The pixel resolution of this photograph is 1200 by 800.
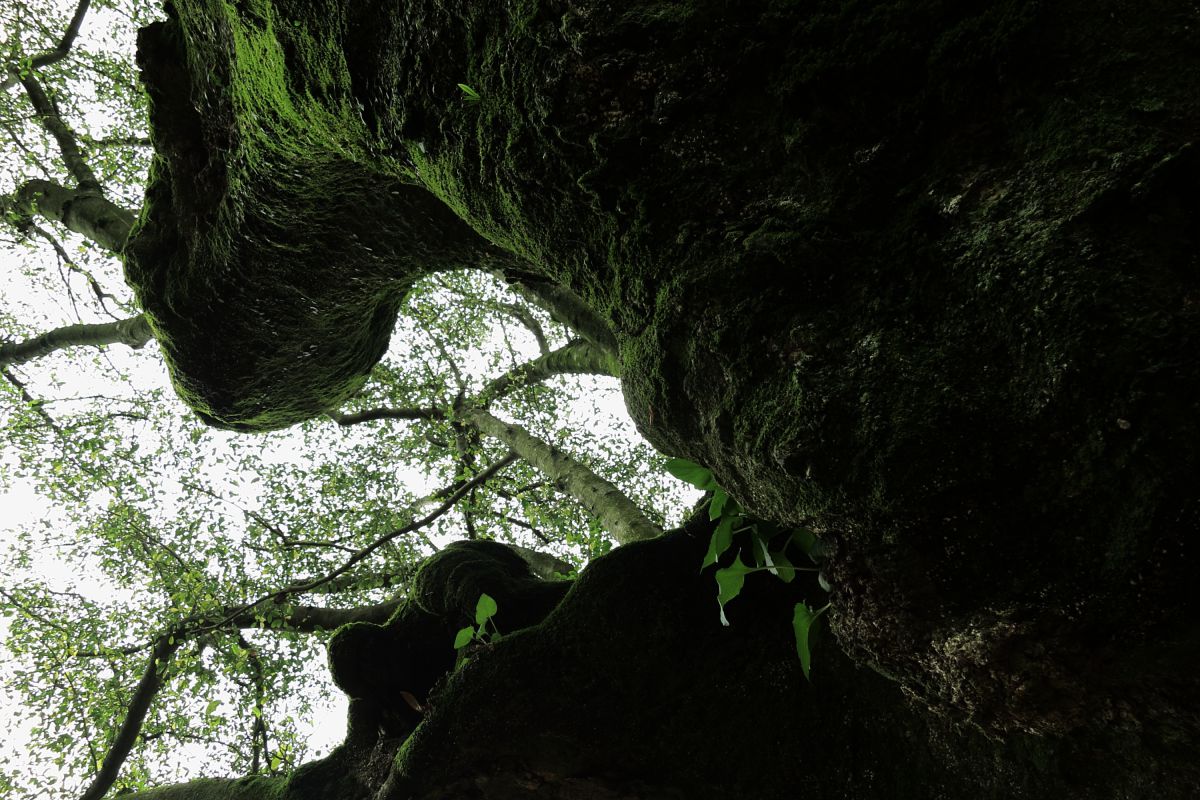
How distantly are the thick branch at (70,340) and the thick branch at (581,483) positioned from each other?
4.67 metres

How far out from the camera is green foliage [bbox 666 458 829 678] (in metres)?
1.98

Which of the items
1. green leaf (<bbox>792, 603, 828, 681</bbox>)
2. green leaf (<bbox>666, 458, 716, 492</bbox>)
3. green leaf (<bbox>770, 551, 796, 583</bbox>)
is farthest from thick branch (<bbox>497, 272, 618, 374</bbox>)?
green leaf (<bbox>792, 603, 828, 681</bbox>)

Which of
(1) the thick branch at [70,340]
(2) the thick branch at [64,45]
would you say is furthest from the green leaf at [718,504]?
(2) the thick branch at [64,45]

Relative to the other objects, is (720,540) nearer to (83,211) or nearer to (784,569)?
(784,569)

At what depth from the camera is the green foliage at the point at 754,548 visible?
6.48 feet

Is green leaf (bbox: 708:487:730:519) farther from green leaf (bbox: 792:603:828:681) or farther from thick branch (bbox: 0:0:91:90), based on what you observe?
thick branch (bbox: 0:0:91:90)

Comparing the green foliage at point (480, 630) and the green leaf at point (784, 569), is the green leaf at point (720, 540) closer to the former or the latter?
the green leaf at point (784, 569)

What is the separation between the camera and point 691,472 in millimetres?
2529

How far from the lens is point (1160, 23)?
1092 mm

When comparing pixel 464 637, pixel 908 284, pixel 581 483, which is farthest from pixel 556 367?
pixel 908 284

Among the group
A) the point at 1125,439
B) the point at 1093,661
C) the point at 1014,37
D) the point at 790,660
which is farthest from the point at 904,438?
the point at 790,660

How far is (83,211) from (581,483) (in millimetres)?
6348

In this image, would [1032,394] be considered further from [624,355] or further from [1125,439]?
[624,355]

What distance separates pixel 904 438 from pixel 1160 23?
0.86 meters
